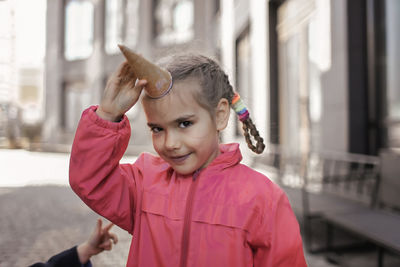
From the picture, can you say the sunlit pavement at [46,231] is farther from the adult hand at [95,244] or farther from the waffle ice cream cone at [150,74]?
the waffle ice cream cone at [150,74]

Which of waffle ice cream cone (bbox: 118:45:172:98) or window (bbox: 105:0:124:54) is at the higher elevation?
window (bbox: 105:0:124:54)

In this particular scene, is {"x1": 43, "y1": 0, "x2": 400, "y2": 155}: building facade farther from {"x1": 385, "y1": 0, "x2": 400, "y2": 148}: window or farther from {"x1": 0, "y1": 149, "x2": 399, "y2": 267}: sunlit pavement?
{"x1": 0, "y1": 149, "x2": 399, "y2": 267}: sunlit pavement

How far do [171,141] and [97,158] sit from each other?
9.6 inches

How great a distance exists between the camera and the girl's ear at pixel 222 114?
131cm

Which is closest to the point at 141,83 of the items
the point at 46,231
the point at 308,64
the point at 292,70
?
the point at 46,231

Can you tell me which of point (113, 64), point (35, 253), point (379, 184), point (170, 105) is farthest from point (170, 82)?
point (113, 64)

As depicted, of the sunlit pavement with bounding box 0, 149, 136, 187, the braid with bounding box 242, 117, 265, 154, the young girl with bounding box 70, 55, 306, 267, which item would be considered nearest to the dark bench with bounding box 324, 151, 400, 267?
the braid with bounding box 242, 117, 265, 154

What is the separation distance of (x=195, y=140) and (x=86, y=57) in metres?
20.4

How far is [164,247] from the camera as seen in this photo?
1.23 metres

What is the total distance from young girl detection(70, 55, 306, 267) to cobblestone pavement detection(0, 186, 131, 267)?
1128mm

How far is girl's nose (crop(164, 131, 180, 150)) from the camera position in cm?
116

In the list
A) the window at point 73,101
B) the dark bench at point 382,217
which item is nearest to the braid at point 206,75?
the dark bench at point 382,217

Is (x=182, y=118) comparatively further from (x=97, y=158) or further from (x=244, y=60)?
(x=244, y=60)

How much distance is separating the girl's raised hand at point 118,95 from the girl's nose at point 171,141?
0.55 ft
